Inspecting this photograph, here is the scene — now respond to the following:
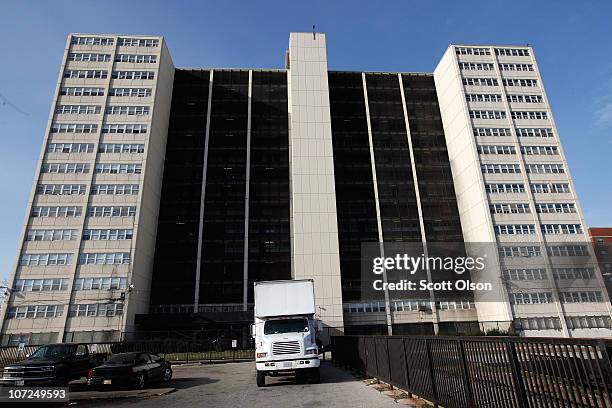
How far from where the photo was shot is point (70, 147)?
5131cm

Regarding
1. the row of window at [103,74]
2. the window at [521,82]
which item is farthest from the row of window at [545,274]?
the row of window at [103,74]

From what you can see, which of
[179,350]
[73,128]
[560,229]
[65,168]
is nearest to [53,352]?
[179,350]

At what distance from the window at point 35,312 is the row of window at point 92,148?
22323mm

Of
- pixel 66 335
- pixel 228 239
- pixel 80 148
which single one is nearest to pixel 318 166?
pixel 228 239

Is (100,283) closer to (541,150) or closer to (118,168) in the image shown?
(118,168)

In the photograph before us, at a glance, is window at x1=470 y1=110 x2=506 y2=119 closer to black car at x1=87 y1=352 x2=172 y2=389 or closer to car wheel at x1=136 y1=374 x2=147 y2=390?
black car at x1=87 y1=352 x2=172 y2=389

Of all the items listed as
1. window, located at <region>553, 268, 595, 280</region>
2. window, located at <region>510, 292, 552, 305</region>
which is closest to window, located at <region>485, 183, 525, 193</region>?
window, located at <region>553, 268, 595, 280</region>

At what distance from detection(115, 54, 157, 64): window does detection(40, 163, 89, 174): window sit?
1958 cm

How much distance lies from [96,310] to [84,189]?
1734 cm

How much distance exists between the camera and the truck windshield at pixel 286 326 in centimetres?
1503

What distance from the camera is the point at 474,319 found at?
5047cm

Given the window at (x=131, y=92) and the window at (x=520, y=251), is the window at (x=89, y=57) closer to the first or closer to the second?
the window at (x=131, y=92)

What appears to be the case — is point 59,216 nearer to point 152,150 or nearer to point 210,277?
point 152,150

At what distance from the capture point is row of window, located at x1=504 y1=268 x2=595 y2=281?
4894 cm
